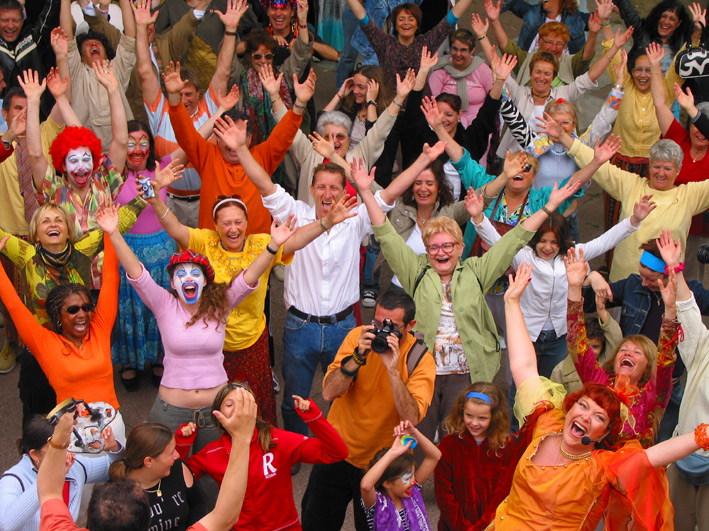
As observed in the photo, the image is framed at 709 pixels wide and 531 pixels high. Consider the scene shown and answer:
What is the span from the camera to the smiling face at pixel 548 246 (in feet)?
18.1

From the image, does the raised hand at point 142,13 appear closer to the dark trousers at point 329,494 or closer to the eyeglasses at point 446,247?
the eyeglasses at point 446,247

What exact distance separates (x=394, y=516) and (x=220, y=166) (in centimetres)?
286

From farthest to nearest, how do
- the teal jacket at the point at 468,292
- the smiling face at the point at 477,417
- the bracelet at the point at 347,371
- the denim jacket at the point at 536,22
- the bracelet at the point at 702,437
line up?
the denim jacket at the point at 536,22, the teal jacket at the point at 468,292, the bracelet at the point at 347,371, the smiling face at the point at 477,417, the bracelet at the point at 702,437

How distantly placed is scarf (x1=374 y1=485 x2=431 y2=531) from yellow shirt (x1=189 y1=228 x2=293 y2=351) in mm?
1529

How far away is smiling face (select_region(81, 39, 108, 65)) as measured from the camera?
22.2ft

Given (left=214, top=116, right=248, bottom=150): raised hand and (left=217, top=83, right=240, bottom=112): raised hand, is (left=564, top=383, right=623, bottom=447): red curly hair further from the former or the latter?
(left=217, top=83, right=240, bottom=112): raised hand

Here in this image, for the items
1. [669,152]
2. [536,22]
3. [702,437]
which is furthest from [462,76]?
[702,437]

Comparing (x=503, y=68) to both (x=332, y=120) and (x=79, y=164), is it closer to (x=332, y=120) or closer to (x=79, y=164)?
(x=332, y=120)

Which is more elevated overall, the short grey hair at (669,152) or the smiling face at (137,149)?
the smiling face at (137,149)

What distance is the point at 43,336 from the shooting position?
15.1ft

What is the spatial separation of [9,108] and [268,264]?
103 inches

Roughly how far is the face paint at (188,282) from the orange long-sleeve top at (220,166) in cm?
107

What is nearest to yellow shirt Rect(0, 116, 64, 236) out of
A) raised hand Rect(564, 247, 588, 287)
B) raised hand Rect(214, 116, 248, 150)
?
raised hand Rect(214, 116, 248, 150)

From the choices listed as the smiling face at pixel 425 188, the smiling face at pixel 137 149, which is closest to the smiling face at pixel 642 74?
the smiling face at pixel 425 188
